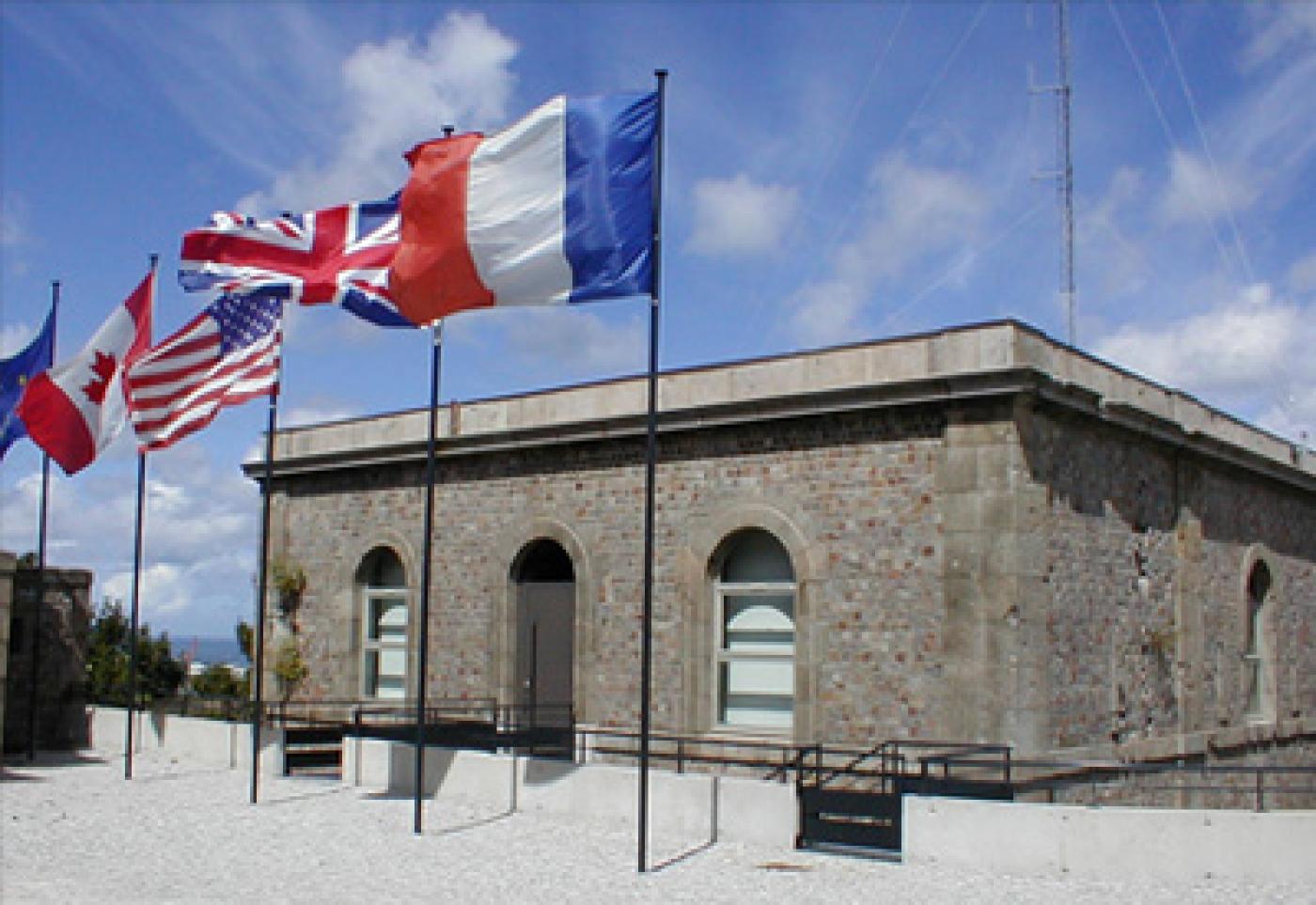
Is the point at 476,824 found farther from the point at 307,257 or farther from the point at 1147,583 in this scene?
the point at 1147,583

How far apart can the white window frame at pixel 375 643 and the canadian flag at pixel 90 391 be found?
5.41m

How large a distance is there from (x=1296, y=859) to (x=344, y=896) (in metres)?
7.49

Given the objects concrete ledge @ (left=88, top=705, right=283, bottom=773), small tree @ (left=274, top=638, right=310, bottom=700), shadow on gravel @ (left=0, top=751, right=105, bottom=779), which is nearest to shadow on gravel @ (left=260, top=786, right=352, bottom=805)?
concrete ledge @ (left=88, top=705, right=283, bottom=773)

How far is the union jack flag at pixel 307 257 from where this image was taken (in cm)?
1392

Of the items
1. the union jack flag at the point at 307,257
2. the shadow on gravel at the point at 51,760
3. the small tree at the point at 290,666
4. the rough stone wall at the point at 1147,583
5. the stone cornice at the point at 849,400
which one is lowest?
the shadow on gravel at the point at 51,760

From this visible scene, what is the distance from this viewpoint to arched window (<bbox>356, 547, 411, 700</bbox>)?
22.2 metres

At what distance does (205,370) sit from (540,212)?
256 inches

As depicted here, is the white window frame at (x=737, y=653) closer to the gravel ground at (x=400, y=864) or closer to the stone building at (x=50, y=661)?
the gravel ground at (x=400, y=864)

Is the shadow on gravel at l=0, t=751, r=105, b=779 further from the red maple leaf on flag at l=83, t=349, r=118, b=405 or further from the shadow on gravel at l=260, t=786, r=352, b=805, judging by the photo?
the red maple leaf on flag at l=83, t=349, r=118, b=405

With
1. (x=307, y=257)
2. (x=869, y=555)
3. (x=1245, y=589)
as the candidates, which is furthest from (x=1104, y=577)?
(x=307, y=257)

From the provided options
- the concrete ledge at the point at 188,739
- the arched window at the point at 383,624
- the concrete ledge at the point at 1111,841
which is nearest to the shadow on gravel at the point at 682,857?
the concrete ledge at the point at 1111,841

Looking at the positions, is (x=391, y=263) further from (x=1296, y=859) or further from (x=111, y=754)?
(x=111, y=754)

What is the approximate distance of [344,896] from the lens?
10727 mm

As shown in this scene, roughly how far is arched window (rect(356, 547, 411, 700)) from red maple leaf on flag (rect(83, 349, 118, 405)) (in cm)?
534
